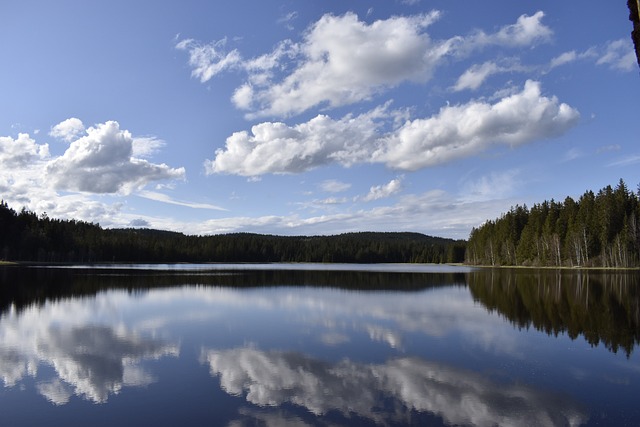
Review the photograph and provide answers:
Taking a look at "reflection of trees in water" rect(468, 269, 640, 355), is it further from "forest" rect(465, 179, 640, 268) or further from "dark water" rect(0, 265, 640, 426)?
"forest" rect(465, 179, 640, 268)

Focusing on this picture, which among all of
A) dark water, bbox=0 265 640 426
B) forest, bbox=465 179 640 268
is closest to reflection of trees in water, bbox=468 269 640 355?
dark water, bbox=0 265 640 426

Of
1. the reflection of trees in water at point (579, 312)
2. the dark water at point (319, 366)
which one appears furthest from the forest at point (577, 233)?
the dark water at point (319, 366)

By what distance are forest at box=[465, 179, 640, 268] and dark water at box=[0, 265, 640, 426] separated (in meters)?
73.9

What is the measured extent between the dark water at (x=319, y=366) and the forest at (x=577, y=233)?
7387 cm

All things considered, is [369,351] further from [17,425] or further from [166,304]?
[166,304]

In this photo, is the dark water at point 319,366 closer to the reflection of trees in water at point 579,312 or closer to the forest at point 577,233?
the reflection of trees in water at point 579,312

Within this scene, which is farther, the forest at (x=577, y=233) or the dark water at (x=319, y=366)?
the forest at (x=577, y=233)

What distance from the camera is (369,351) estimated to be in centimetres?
1845

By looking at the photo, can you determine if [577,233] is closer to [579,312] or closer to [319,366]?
[579,312]

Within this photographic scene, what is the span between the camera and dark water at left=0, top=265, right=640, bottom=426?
11.4 m

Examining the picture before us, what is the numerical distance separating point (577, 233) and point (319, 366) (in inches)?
4014

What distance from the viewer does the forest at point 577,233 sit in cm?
9325

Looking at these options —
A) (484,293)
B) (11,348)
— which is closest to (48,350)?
(11,348)

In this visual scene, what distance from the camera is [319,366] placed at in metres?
16.0
